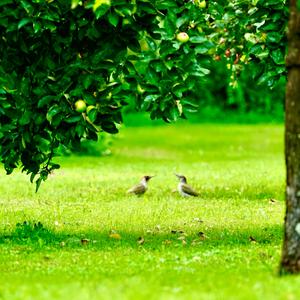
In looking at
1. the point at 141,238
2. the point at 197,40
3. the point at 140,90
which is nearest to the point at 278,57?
the point at 197,40

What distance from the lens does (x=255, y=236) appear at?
1138 centimetres

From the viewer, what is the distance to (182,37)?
9.97m

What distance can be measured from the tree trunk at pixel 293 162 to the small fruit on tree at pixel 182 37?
1.89 meters

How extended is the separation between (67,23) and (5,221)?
3.69 meters

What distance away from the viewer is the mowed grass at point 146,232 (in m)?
7.89

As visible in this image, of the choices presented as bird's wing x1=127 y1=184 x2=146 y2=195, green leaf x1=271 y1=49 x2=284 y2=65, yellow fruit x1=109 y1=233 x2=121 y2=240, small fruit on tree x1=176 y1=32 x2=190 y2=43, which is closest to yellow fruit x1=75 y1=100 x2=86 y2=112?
small fruit on tree x1=176 y1=32 x2=190 y2=43

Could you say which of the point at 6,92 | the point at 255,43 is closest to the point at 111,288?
the point at 6,92

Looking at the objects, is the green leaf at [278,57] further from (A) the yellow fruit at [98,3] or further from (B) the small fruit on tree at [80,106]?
(A) the yellow fruit at [98,3]

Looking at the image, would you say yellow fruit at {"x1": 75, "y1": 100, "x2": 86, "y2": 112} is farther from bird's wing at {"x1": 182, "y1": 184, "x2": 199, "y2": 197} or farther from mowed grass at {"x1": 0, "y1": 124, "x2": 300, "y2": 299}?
bird's wing at {"x1": 182, "y1": 184, "x2": 199, "y2": 197}

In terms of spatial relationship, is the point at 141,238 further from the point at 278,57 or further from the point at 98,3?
the point at 98,3

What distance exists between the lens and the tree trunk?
8125mm

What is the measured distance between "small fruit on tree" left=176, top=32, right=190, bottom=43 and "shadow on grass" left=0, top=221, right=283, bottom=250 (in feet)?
7.38

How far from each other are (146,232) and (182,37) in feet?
9.26

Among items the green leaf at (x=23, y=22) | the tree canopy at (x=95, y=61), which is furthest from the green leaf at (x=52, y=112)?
the green leaf at (x=23, y=22)
